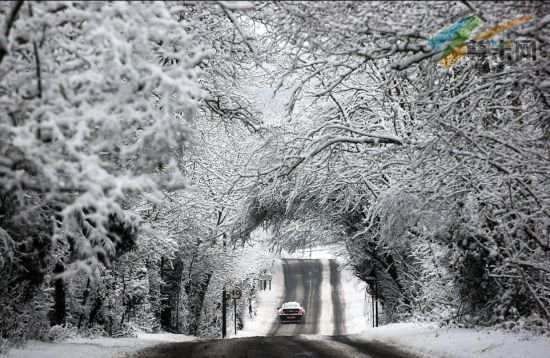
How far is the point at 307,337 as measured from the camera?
19938 mm

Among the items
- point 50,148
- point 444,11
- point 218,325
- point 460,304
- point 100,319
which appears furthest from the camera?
point 218,325

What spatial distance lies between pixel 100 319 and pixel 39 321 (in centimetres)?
777

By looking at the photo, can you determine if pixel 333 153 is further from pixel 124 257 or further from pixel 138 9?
pixel 124 257

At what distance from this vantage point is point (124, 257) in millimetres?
19594

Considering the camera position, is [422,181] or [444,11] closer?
[444,11]

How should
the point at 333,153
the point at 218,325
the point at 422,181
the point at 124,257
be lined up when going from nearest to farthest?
the point at 422,181 → the point at 333,153 → the point at 124,257 → the point at 218,325

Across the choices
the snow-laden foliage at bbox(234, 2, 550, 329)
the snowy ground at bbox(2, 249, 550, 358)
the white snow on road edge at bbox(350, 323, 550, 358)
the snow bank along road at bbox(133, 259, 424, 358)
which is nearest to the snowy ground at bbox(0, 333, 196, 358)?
the snowy ground at bbox(2, 249, 550, 358)

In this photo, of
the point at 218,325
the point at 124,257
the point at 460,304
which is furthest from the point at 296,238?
the point at 218,325

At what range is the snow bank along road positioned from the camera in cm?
1295
